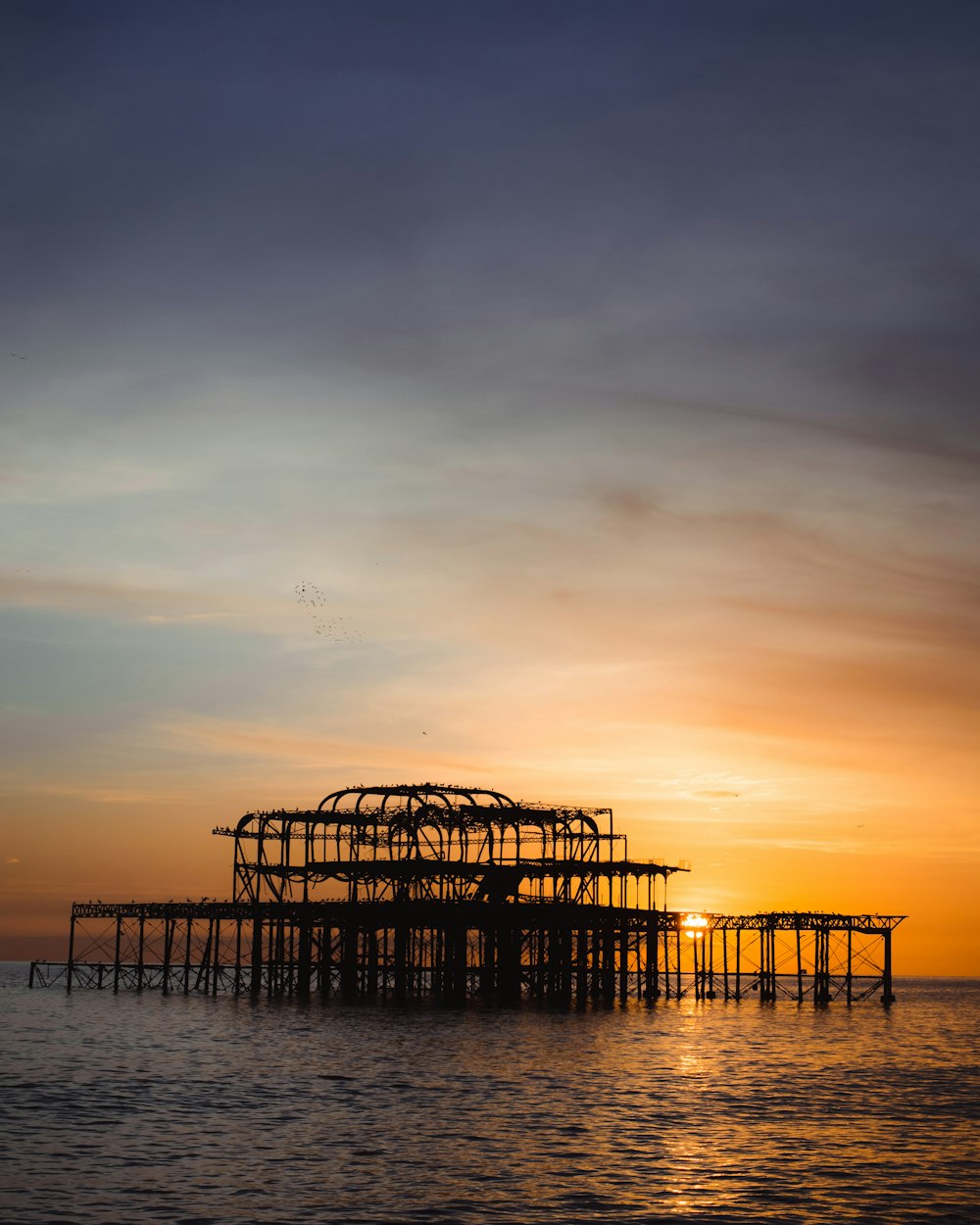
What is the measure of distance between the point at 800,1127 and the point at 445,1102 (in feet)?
37.8

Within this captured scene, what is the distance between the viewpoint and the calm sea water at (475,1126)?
3042 cm

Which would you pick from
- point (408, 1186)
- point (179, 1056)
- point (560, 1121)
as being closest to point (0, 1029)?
point (179, 1056)

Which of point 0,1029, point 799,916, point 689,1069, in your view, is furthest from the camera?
point 799,916

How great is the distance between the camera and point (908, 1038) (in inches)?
Result: 3354

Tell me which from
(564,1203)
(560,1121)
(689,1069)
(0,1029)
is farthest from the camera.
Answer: (0,1029)

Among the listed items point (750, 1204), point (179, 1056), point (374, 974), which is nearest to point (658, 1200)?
point (750, 1204)

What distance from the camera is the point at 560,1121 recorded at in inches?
1642

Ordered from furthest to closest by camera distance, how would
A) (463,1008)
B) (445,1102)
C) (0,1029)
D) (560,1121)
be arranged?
(463,1008) → (0,1029) → (445,1102) → (560,1121)

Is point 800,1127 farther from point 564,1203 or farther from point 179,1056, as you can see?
point 179,1056

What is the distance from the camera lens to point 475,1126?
40500 millimetres

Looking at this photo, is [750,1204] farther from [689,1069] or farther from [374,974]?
[374,974]

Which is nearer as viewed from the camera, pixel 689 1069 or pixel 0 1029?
pixel 689 1069

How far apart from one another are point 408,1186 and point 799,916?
8250 centimetres

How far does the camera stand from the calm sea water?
99.8 ft
